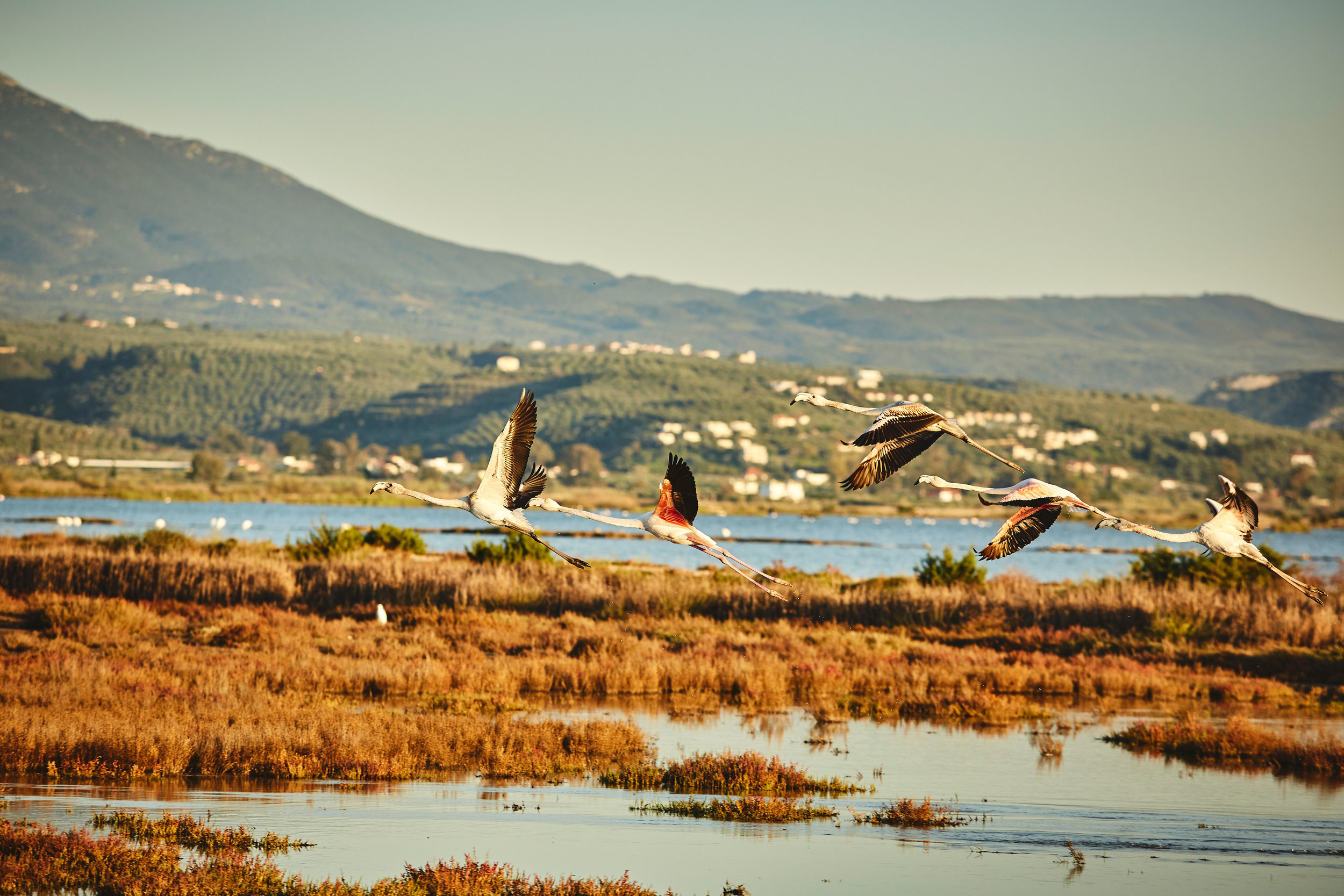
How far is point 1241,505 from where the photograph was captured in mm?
7359

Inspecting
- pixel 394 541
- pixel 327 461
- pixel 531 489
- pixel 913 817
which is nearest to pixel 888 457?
pixel 531 489

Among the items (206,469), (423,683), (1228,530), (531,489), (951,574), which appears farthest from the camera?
(206,469)

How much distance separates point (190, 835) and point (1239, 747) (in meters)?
17.7

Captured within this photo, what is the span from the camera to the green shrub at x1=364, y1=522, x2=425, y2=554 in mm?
49969

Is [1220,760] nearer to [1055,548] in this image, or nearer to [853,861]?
[853,861]

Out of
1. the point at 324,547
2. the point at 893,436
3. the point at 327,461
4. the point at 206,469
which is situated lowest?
the point at 206,469

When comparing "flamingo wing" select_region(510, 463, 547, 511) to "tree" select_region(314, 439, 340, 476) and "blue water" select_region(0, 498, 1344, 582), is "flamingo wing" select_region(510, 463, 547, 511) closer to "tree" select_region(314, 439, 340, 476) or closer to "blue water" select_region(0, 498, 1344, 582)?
"blue water" select_region(0, 498, 1344, 582)

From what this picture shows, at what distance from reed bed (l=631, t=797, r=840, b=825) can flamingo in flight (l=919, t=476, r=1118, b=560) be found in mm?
12186

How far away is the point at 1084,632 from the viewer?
35938 mm

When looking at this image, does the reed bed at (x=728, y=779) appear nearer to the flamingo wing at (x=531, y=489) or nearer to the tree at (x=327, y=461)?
the flamingo wing at (x=531, y=489)

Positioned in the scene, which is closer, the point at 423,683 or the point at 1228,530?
the point at 1228,530

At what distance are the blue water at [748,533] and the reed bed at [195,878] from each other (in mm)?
41106

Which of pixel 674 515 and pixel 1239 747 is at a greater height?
pixel 674 515

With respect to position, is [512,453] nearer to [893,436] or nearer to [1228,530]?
[893,436]
